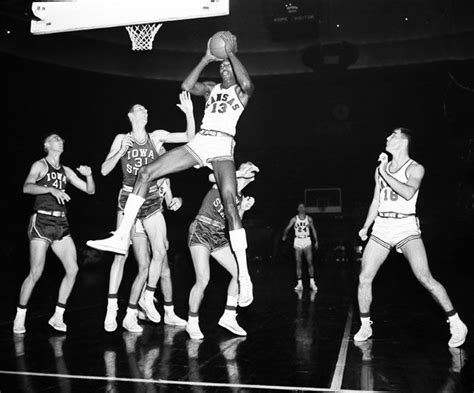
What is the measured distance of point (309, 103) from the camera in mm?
19344

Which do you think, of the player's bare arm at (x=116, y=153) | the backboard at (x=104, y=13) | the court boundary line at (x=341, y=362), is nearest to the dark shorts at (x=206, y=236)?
the player's bare arm at (x=116, y=153)

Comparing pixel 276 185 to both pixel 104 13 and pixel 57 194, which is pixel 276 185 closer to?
pixel 104 13

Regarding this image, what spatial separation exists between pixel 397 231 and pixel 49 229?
3.63 meters

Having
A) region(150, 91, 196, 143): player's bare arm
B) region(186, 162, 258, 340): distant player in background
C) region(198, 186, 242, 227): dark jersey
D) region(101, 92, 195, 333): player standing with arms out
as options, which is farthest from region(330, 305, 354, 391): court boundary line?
region(150, 91, 196, 143): player's bare arm

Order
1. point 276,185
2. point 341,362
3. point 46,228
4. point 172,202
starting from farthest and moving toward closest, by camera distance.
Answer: point 276,185
point 172,202
point 46,228
point 341,362

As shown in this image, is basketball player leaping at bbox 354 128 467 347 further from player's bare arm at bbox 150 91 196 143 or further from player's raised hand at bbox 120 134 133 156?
player's raised hand at bbox 120 134 133 156

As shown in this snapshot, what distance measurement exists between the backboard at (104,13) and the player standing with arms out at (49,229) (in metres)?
2.88

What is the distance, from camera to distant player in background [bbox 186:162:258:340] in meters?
4.75

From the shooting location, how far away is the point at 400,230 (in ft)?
14.7

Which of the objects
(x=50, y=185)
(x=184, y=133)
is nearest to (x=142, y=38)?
(x=184, y=133)

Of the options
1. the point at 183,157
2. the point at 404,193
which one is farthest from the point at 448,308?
the point at 183,157

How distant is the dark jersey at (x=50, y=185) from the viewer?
16.8ft

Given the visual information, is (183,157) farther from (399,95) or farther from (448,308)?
(399,95)

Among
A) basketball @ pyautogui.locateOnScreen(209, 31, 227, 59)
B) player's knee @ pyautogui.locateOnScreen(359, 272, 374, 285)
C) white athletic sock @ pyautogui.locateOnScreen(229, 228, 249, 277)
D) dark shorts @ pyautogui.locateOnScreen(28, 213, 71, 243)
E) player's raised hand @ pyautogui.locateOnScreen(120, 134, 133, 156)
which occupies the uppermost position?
basketball @ pyautogui.locateOnScreen(209, 31, 227, 59)
